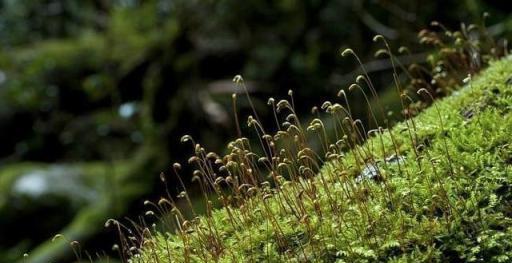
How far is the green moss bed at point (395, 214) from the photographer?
8.68 feet

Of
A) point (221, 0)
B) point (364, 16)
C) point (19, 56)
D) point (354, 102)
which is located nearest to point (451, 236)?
point (354, 102)

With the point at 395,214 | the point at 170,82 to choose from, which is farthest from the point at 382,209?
the point at 170,82

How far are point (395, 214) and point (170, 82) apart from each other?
20.4 ft

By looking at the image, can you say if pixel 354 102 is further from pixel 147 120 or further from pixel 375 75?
pixel 147 120

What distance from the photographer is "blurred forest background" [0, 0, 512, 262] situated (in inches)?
304

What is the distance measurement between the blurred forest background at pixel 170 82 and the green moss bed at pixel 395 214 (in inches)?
147

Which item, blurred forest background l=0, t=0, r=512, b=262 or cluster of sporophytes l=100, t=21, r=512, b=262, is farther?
blurred forest background l=0, t=0, r=512, b=262

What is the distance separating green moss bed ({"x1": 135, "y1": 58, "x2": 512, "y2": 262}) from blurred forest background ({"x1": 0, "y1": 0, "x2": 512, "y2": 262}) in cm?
373

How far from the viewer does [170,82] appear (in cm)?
866

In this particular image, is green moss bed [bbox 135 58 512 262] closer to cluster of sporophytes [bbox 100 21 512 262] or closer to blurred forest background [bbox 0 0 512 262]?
cluster of sporophytes [bbox 100 21 512 262]

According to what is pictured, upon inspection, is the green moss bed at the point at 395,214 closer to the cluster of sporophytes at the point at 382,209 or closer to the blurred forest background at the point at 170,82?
the cluster of sporophytes at the point at 382,209

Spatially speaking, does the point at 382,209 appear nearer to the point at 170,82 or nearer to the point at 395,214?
the point at 395,214

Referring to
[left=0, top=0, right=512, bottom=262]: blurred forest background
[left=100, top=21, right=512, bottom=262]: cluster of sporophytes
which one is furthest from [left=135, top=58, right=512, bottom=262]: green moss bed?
[left=0, top=0, right=512, bottom=262]: blurred forest background

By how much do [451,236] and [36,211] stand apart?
22.7ft
